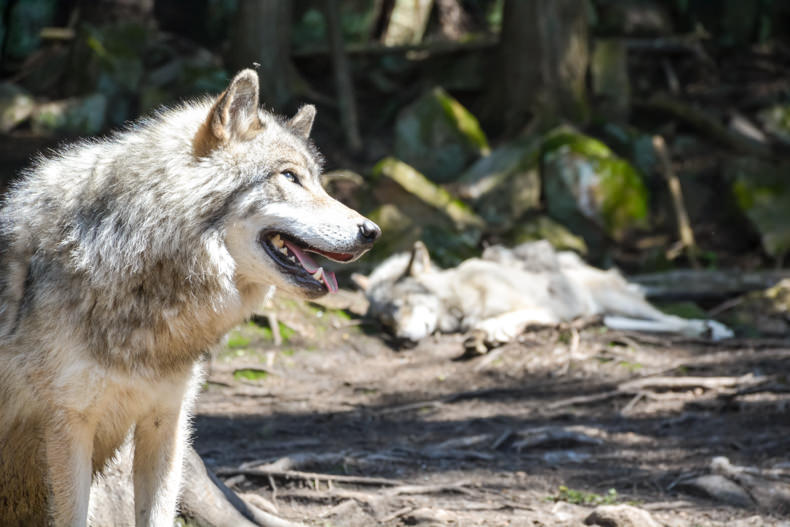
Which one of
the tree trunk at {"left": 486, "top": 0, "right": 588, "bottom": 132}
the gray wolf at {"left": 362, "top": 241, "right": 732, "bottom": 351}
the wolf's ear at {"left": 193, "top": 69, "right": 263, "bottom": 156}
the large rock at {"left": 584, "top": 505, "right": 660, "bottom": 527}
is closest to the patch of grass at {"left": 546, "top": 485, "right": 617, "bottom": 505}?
the large rock at {"left": 584, "top": 505, "right": 660, "bottom": 527}

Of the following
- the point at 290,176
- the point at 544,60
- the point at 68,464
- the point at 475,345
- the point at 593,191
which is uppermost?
the point at 290,176

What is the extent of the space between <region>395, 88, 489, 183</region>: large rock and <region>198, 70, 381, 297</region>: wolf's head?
10029mm

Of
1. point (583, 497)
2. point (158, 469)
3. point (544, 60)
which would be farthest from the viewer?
point (544, 60)

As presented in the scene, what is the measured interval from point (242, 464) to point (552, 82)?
9.38 m

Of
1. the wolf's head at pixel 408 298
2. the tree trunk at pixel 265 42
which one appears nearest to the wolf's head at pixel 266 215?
the wolf's head at pixel 408 298

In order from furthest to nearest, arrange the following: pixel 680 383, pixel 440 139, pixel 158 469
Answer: pixel 440 139 → pixel 680 383 → pixel 158 469

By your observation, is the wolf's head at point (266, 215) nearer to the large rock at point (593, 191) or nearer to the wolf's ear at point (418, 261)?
the wolf's ear at point (418, 261)

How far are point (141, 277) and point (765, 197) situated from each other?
10.4 metres

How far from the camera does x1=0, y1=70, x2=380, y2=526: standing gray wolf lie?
3.07 metres

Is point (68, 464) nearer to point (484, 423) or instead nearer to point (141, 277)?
point (141, 277)

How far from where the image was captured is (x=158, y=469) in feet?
11.1

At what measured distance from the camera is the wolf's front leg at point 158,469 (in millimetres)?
3367

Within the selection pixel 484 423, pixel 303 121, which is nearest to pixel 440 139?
pixel 484 423

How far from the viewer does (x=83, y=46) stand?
15086mm
